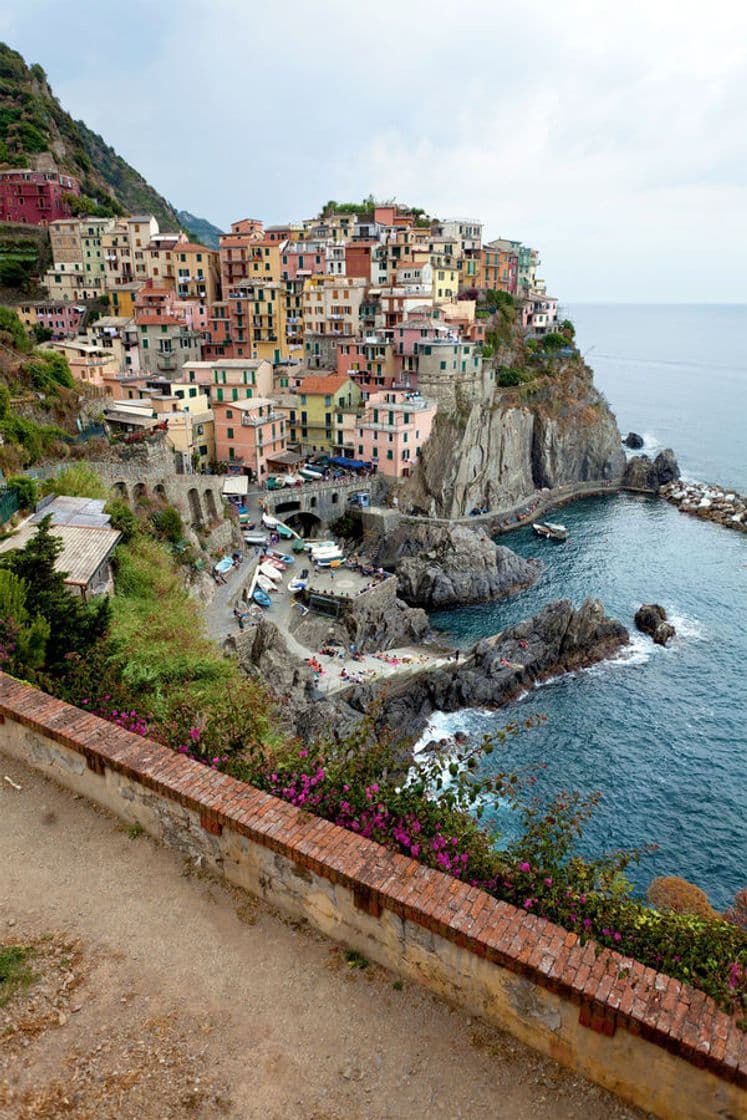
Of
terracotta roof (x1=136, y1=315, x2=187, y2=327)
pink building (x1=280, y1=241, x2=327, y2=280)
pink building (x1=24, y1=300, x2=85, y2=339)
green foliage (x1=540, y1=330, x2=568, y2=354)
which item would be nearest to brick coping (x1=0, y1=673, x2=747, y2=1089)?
terracotta roof (x1=136, y1=315, x2=187, y2=327)

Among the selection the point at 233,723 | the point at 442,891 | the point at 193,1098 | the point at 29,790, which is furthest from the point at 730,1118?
the point at 29,790

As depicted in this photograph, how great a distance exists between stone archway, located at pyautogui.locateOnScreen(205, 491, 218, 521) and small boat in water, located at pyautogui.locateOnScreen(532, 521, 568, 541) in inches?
1234

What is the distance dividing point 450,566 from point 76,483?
1092 inches

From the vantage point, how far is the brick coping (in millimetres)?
5422

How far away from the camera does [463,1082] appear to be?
5.85 meters

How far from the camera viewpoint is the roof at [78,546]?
21.5 metres

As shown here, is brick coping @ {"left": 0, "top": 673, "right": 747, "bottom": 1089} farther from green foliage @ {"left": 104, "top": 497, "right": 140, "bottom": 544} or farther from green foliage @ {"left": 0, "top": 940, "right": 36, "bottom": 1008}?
green foliage @ {"left": 104, "top": 497, "right": 140, "bottom": 544}

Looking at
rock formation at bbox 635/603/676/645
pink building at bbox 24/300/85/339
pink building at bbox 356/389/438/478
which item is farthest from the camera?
pink building at bbox 24/300/85/339

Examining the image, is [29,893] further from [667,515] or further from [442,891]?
[667,515]

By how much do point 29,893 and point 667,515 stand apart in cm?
7297

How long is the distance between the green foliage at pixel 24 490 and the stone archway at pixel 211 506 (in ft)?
63.5

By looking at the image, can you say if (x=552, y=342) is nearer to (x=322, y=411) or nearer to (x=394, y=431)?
(x=394, y=431)

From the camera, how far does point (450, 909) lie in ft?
20.9

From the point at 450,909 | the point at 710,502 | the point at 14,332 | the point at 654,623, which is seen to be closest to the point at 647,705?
the point at 654,623
